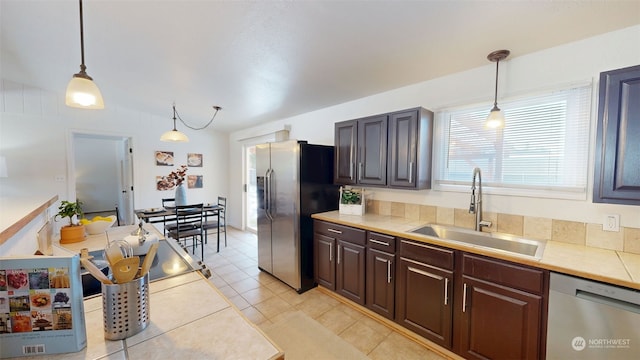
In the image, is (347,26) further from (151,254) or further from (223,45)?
(151,254)

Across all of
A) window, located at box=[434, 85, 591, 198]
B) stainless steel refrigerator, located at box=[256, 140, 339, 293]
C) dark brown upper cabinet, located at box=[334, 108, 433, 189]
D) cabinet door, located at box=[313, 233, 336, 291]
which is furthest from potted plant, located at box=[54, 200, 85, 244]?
window, located at box=[434, 85, 591, 198]

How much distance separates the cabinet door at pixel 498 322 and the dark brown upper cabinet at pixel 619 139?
76 centimetres

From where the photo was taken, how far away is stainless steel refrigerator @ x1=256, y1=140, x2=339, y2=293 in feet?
9.24

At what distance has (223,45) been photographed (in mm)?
2041

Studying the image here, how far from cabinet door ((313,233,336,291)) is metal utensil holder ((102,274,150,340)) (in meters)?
2.00

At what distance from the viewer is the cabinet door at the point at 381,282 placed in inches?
86.4

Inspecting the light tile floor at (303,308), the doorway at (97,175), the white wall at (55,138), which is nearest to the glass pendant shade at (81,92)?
the light tile floor at (303,308)

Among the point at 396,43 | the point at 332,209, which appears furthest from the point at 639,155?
the point at 332,209

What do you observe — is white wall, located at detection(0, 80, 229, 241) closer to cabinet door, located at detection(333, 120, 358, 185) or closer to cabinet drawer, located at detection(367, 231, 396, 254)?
cabinet door, located at detection(333, 120, 358, 185)

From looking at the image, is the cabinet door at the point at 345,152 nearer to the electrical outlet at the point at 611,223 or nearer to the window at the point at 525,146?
the window at the point at 525,146

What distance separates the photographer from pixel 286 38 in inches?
73.6

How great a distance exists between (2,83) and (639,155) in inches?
272

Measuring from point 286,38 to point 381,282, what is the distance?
7.23 ft

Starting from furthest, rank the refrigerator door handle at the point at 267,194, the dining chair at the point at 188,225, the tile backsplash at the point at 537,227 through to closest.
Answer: the dining chair at the point at 188,225 < the refrigerator door handle at the point at 267,194 < the tile backsplash at the point at 537,227
